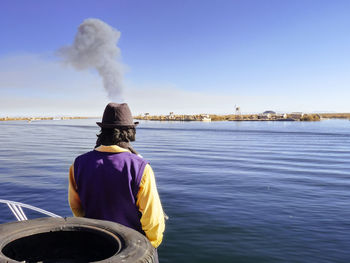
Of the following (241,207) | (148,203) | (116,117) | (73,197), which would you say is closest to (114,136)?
(116,117)

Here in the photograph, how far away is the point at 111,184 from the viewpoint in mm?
3020

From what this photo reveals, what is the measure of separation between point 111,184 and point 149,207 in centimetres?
46

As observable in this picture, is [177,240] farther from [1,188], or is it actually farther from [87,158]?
[1,188]

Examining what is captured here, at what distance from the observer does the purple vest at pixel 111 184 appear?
2.96 metres

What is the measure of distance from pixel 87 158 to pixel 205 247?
14.5 ft

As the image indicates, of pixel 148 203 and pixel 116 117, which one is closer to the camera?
pixel 148 203

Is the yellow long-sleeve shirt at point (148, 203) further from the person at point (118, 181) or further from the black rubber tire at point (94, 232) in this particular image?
the black rubber tire at point (94, 232)

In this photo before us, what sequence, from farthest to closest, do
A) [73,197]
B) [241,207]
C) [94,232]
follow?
1. [241,207]
2. [73,197]
3. [94,232]

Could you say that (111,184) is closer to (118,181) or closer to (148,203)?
(118,181)

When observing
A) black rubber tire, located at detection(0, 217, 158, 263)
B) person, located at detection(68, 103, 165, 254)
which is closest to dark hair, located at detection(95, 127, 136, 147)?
person, located at detection(68, 103, 165, 254)

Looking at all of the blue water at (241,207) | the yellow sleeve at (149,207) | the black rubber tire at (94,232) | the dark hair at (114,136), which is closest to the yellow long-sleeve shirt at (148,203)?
the yellow sleeve at (149,207)

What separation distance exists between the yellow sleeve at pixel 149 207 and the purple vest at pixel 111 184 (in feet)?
0.18

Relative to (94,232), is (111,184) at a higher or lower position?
higher

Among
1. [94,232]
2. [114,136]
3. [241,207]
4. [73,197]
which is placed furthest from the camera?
[241,207]
